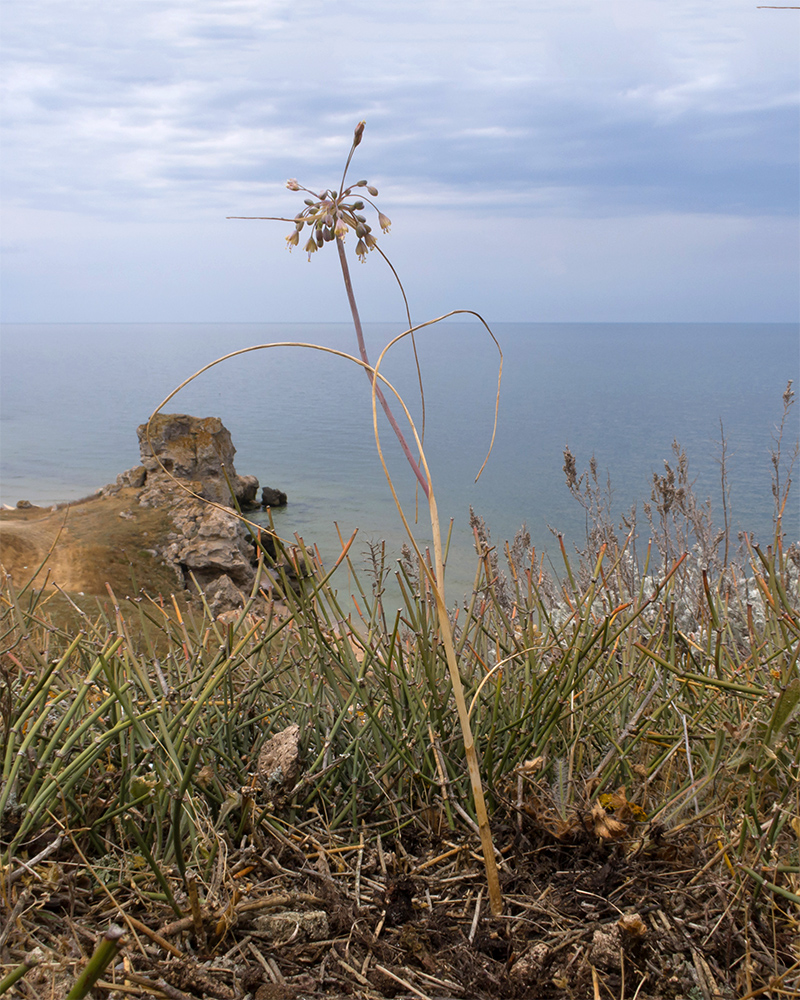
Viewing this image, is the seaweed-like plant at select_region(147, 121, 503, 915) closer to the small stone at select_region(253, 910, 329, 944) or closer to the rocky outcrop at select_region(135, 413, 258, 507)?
the small stone at select_region(253, 910, 329, 944)

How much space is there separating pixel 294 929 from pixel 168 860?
277mm

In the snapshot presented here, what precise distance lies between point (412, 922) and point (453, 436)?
3899 cm

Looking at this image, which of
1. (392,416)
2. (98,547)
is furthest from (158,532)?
(392,416)

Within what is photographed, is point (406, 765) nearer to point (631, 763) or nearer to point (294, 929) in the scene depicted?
point (294, 929)

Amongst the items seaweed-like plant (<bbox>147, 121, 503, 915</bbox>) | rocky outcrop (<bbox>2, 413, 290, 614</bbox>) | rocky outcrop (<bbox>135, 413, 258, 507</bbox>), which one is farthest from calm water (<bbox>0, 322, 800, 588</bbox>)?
rocky outcrop (<bbox>2, 413, 290, 614</bbox>)

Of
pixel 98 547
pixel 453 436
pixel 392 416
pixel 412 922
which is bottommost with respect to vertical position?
pixel 98 547

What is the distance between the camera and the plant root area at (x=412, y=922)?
3.68 ft

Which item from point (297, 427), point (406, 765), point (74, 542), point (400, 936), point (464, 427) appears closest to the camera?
point (400, 936)

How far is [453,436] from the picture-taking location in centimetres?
3991

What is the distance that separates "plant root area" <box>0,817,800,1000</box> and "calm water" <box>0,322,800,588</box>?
75cm

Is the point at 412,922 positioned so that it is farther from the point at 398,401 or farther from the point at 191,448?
the point at 191,448

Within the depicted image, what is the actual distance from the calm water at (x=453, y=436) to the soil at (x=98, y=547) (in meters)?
5.21

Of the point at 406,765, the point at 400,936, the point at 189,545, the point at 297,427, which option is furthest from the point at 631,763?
the point at 297,427

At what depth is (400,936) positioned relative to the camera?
1237 millimetres
